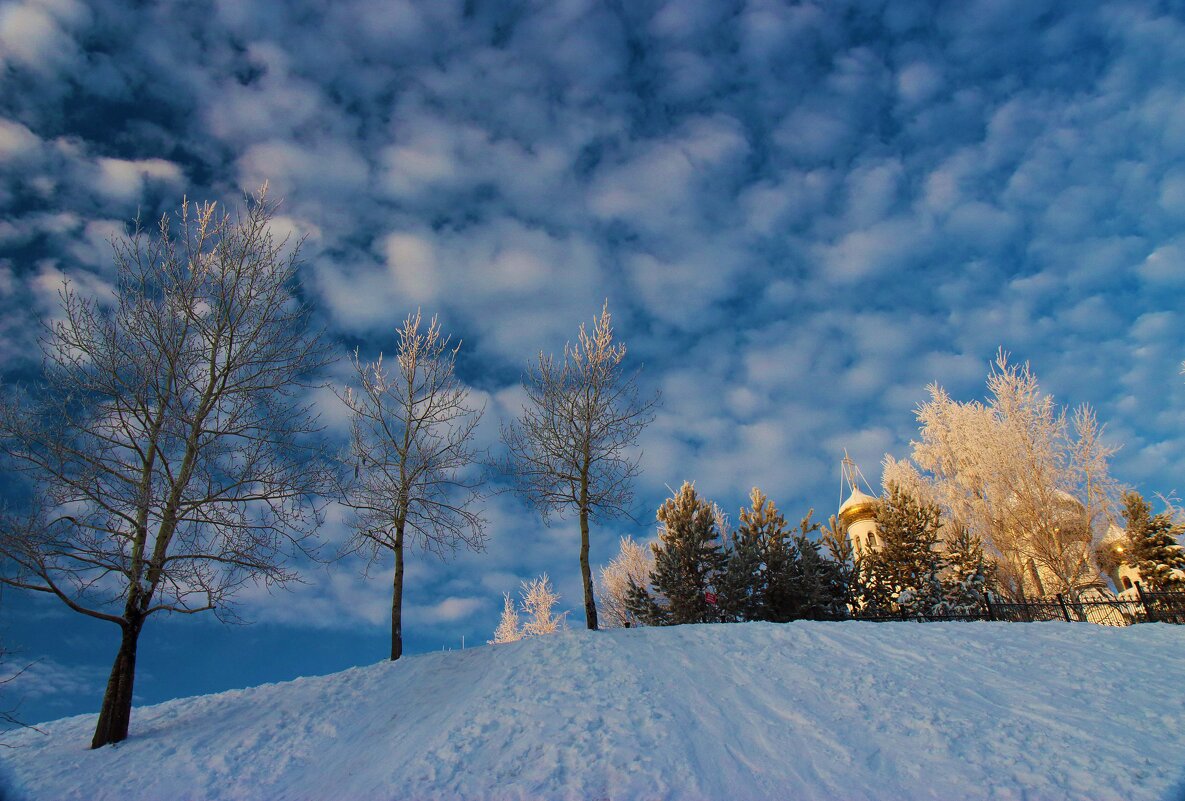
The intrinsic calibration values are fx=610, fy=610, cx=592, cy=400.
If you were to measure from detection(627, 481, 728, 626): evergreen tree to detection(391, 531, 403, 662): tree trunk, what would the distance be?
12.3m

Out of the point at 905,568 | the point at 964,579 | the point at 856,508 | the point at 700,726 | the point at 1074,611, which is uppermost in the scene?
the point at 856,508

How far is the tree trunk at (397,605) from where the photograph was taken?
16.1 meters

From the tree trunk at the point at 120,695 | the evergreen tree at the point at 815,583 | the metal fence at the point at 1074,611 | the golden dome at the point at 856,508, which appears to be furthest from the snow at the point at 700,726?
the golden dome at the point at 856,508

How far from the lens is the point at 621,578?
126 feet

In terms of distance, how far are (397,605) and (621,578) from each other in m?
23.6

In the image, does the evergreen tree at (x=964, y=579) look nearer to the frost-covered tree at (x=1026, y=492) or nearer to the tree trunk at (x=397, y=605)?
the frost-covered tree at (x=1026, y=492)

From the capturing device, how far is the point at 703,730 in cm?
920

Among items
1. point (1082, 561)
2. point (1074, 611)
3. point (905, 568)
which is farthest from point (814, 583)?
point (1082, 561)

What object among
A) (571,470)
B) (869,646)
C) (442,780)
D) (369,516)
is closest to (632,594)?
(571,470)

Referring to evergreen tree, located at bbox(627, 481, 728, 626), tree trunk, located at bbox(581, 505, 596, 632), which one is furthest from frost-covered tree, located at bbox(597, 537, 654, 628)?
tree trunk, located at bbox(581, 505, 596, 632)

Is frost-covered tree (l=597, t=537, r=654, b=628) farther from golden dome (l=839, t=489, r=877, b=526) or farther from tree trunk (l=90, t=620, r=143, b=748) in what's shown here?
tree trunk (l=90, t=620, r=143, b=748)

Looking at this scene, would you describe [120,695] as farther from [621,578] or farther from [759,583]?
[621,578]

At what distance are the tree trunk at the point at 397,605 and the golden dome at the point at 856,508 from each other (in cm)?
3206

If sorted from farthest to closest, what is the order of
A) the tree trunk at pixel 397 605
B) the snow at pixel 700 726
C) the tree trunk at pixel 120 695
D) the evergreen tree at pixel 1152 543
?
1. the evergreen tree at pixel 1152 543
2. the tree trunk at pixel 397 605
3. the tree trunk at pixel 120 695
4. the snow at pixel 700 726
